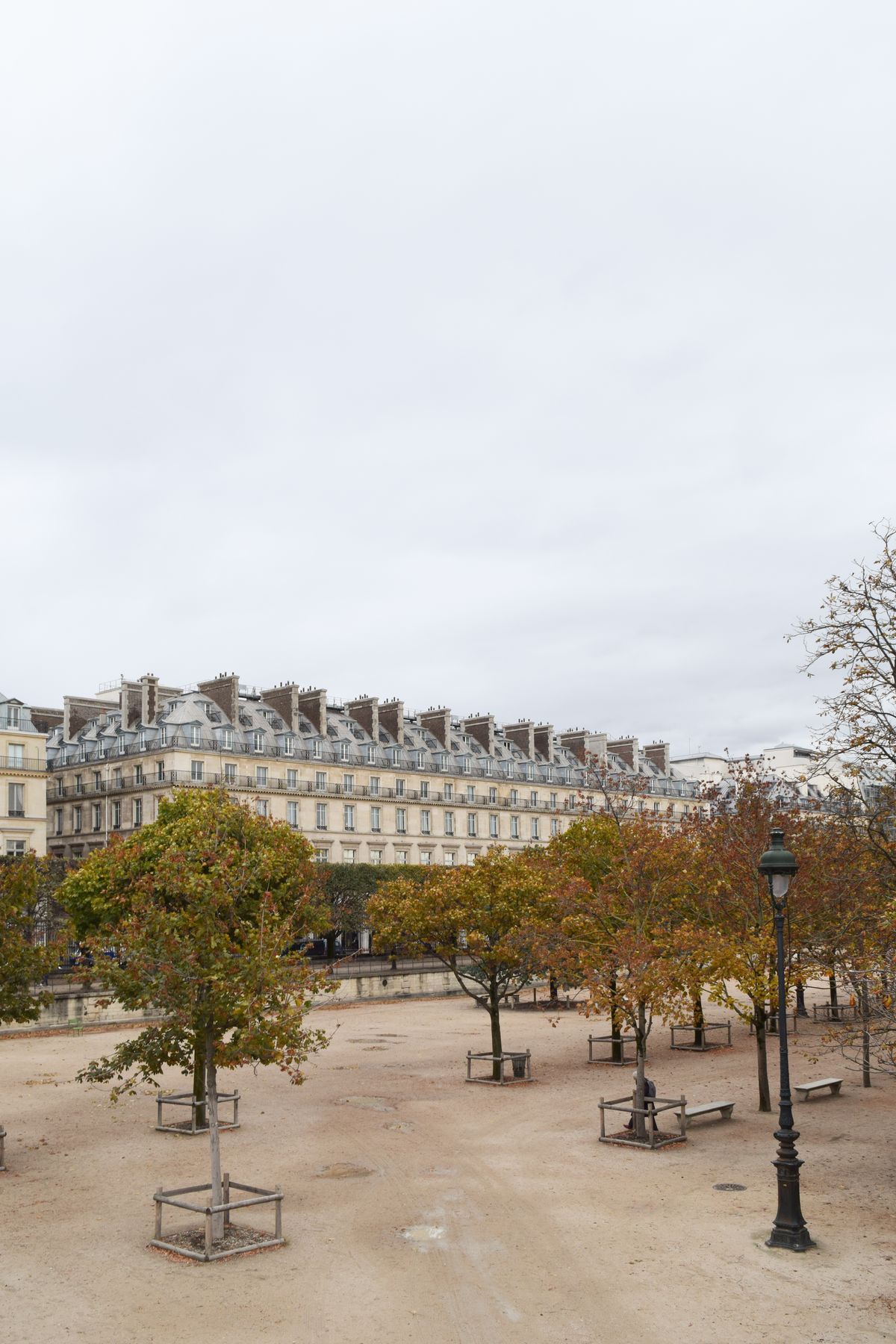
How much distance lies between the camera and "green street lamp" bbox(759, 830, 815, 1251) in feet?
50.5

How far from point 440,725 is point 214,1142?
8473 centimetres

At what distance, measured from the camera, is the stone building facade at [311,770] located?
82.8m

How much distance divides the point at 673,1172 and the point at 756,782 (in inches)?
564

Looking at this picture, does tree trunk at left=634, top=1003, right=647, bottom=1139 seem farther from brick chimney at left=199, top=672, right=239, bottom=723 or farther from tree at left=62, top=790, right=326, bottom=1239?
brick chimney at left=199, top=672, right=239, bottom=723

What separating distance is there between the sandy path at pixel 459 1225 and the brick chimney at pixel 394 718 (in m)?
67.0

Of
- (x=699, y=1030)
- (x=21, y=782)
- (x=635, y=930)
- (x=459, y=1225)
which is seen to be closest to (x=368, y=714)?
(x=21, y=782)

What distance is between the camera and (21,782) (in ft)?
251

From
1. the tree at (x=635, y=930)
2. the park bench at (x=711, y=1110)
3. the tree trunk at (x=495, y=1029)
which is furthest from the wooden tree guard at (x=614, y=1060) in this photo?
the park bench at (x=711, y=1110)

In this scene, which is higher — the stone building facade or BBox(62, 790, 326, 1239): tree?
the stone building facade

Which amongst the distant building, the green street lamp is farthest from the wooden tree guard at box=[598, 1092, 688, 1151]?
the distant building

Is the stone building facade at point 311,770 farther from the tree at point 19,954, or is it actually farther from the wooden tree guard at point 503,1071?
the tree at point 19,954

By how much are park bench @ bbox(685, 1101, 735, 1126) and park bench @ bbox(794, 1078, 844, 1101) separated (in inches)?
81.9

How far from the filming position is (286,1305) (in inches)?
533

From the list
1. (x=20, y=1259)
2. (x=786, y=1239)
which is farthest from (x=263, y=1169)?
(x=786, y=1239)
